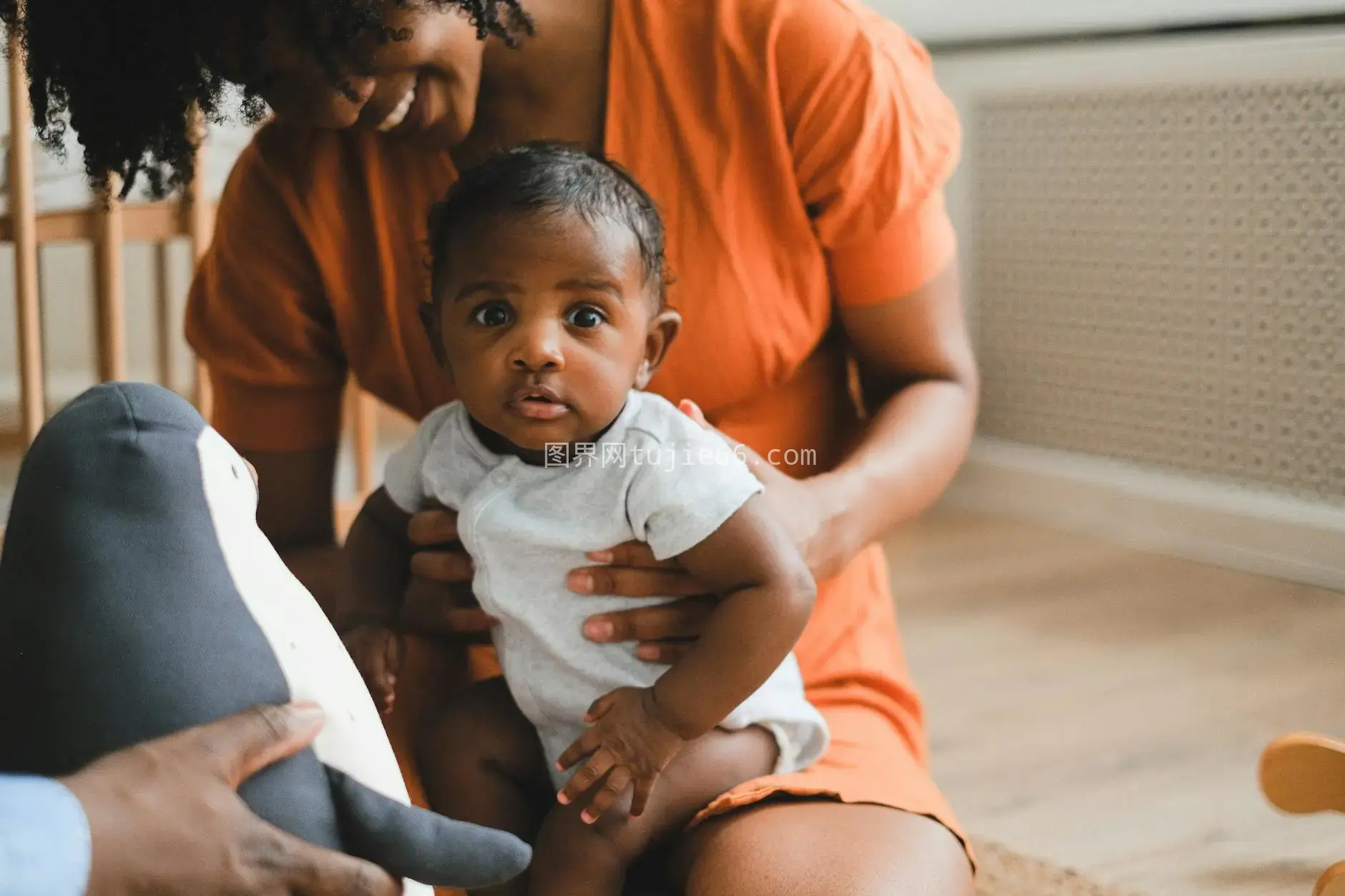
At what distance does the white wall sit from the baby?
1.56 metres

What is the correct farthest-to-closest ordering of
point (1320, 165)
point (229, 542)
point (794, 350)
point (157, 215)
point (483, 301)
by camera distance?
point (157, 215) < point (1320, 165) < point (794, 350) < point (483, 301) < point (229, 542)

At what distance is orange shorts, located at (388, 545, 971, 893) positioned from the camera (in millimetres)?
993

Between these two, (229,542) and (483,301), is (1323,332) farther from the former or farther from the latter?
(229,542)

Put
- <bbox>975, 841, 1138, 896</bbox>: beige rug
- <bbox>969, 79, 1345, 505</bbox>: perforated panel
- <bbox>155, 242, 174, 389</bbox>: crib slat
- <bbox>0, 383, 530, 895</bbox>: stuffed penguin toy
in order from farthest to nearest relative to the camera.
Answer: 1. <bbox>155, 242, 174, 389</bbox>: crib slat
2. <bbox>969, 79, 1345, 505</bbox>: perforated panel
3. <bbox>975, 841, 1138, 896</bbox>: beige rug
4. <bbox>0, 383, 530, 895</bbox>: stuffed penguin toy

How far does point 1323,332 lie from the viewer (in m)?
2.15

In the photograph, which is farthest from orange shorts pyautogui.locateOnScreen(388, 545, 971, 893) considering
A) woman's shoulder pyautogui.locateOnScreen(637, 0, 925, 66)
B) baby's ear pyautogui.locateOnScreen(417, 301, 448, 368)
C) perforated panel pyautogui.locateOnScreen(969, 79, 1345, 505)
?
perforated panel pyautogui.locateOnScreen(969, 79, 1345, 505)

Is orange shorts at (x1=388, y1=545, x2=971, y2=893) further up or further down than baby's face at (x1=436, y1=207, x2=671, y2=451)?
further down

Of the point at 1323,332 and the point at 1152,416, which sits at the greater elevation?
the point at 1323,332

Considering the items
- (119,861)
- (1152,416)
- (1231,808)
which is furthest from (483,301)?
(1152,416)

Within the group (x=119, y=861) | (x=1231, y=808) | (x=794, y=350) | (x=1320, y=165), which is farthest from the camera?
(x=1320, y=165)

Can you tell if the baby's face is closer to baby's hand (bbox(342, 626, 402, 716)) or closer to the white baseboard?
baby's hand (bbox(342, 626, 402, 716))

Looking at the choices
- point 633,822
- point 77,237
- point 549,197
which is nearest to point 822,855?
point 633,822

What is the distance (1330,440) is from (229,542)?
6.22 ft

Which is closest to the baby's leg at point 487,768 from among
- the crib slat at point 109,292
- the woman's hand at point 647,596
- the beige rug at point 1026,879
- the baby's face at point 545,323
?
the woman's hand at point 647,596
